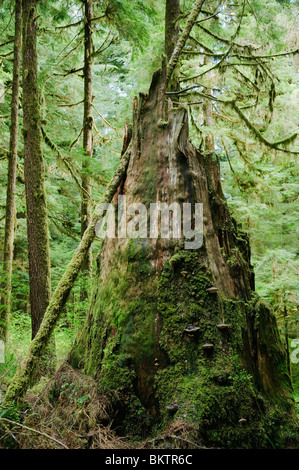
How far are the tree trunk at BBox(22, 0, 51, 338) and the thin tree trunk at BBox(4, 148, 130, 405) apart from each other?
7.63ft

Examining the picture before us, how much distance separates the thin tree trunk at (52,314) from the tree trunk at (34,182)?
7.63ft

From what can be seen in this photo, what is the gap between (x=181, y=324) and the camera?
10.1 feet

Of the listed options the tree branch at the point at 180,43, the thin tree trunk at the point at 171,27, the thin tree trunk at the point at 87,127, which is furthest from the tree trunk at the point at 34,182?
the tree branch at the point at 180,43

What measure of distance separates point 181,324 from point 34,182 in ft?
14.7

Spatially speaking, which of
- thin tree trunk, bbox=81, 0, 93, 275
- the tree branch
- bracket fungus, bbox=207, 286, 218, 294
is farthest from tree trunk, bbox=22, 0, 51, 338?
bracket fungus, bbox=207, 286, 218, 294

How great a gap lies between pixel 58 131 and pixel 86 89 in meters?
3.94

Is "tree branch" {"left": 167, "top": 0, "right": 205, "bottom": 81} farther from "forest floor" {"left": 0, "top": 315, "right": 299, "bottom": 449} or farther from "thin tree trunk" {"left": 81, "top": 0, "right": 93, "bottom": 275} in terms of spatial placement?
"forest floor" {"left": 0, "top": 315, "right": 299, "bottom": 449}

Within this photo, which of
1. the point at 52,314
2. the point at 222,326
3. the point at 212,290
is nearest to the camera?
the point at 222,326

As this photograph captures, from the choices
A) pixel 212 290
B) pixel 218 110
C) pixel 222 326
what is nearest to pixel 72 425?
pixel 222 326

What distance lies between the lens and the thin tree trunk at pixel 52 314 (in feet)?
10.6

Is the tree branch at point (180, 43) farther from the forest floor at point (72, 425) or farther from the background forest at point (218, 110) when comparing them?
the forest floor at point (72, 425)

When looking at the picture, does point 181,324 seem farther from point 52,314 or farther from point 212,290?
point 52,314
